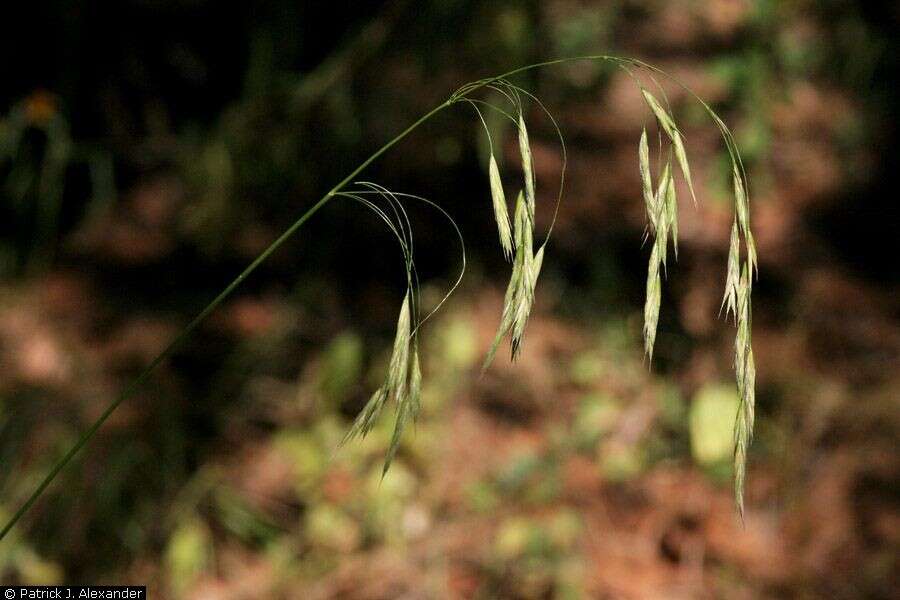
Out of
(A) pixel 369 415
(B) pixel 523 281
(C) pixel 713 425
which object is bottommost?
(C) pixel 713 425

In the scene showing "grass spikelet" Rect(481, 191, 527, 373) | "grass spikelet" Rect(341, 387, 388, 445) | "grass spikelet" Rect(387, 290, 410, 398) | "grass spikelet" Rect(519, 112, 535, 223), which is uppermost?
"grass spikelet" Rect(519, 112, 535, 223)

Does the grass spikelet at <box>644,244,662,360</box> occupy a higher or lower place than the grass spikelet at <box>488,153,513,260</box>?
lower

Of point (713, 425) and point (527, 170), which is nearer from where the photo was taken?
point (527, 170)

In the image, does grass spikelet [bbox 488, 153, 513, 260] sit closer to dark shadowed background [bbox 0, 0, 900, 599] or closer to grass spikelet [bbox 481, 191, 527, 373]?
grass spikelet [bbox 481, 191, 527, 373]

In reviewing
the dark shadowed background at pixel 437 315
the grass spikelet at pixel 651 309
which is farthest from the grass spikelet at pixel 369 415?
the dark shadowed background at pixel 437 315

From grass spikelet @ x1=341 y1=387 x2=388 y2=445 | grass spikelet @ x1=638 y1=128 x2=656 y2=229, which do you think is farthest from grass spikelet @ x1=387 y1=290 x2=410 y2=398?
grass spikelet @ x1=638 y1=128 x2=656 y2=229

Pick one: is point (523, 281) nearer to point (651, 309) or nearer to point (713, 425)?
point (651, 309)

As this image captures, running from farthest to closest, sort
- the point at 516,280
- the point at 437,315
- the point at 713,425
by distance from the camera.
Result: the point at 437,315, the point at 713,425, the point at 516,280

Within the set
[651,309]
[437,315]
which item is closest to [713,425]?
[437,315]

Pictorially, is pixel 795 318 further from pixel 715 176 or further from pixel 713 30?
pixel 713 30

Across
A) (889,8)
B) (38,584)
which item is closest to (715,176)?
(889,8)
